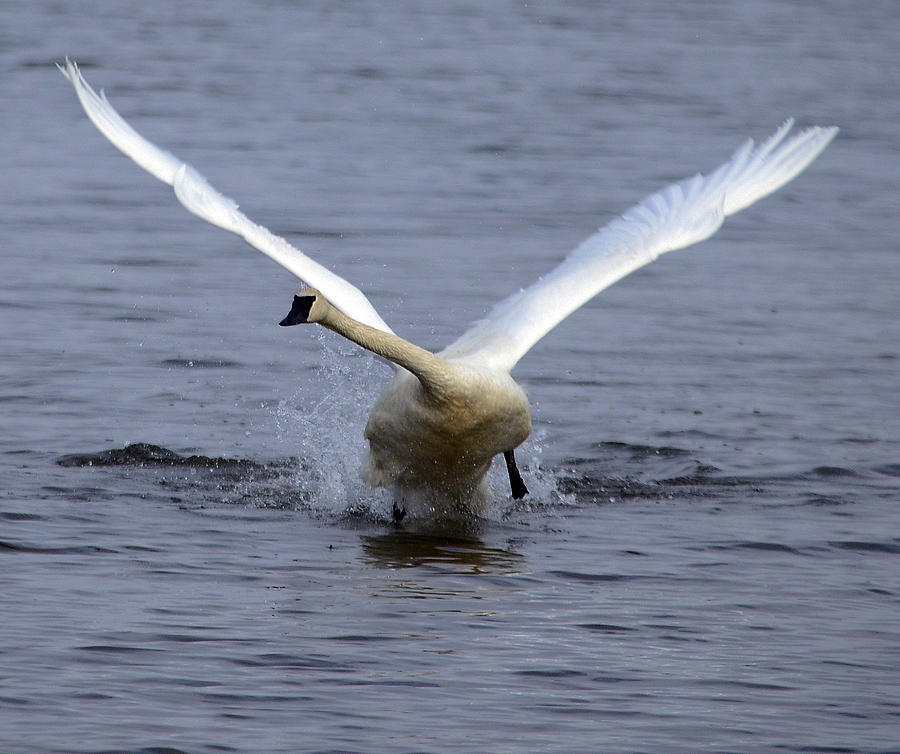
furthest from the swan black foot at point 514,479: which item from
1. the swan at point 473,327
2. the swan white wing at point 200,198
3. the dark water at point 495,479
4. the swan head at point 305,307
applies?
the swan head at point 305,307

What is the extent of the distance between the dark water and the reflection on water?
1.3 inches

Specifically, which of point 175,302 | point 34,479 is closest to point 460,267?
point 175,302

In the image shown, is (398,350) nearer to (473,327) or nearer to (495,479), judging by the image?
(473,327)

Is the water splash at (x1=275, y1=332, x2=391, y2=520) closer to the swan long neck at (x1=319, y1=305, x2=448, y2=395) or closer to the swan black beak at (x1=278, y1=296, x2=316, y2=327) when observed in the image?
the swan long neck at (x1=319, y1=305, x2=448, y2=395)

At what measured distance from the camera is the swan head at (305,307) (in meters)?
7.67

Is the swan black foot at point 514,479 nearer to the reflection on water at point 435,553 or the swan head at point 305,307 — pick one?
the reflection on water at point 435,553

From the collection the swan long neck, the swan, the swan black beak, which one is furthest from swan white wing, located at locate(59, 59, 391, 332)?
the swan black beak

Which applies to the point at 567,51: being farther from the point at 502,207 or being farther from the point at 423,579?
the point at 423,579

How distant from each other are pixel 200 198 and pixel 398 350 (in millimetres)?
1327

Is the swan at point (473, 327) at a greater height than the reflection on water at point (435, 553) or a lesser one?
greater

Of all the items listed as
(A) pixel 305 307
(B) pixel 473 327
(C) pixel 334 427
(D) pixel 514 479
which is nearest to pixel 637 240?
(B) pixel 473 327

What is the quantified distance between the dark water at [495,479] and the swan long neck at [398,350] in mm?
797

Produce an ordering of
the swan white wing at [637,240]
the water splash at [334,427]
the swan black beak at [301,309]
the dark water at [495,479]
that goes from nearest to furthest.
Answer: the dark water at [495,479] → the swan black beak at [301,309] → the water splash at [334,427] → the swan white wing at [637,240]

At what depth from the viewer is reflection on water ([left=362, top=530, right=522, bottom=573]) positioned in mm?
8133
